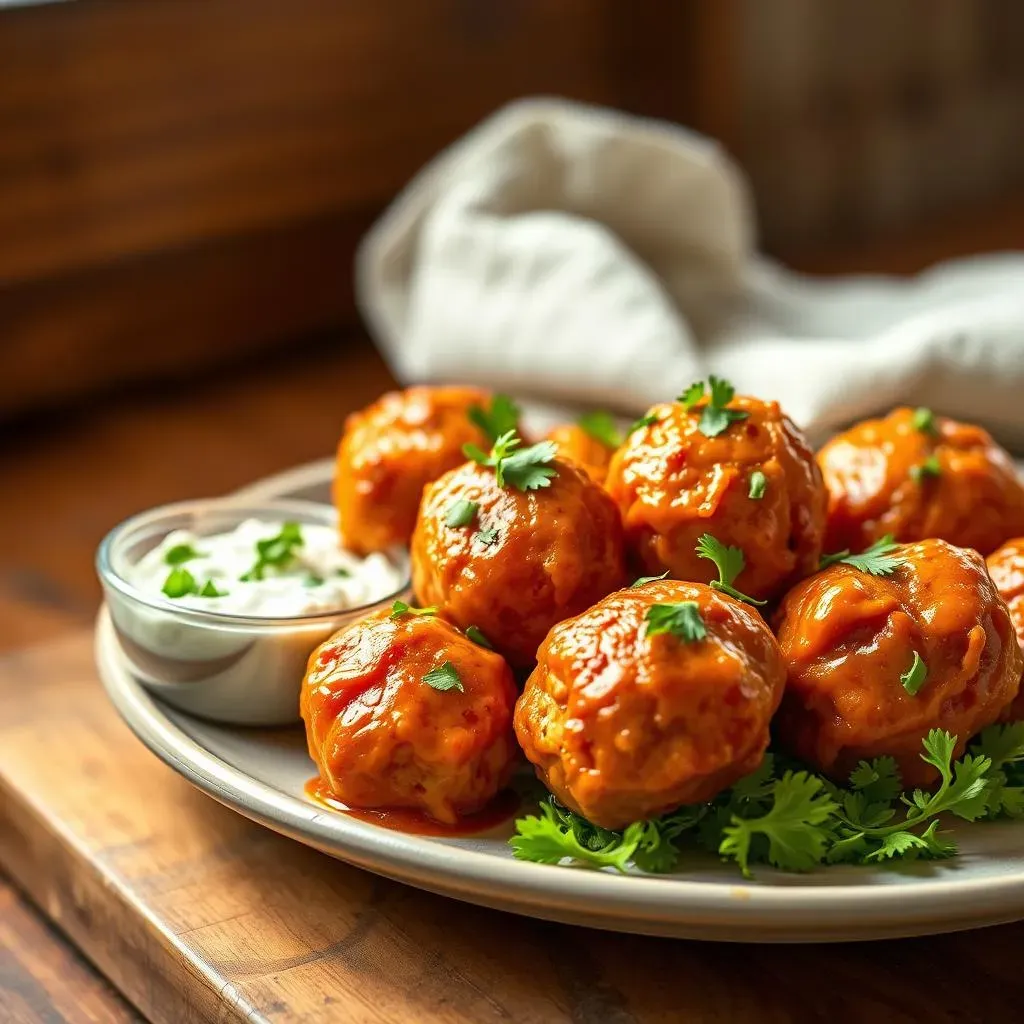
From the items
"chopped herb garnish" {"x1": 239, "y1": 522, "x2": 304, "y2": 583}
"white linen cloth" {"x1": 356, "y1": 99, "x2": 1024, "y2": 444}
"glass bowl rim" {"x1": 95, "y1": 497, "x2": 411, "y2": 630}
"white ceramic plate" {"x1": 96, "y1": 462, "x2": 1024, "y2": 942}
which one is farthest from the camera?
"white linen cloth" {"x1": 356, "y1": 99, "x2": 1024, "y2": 444}

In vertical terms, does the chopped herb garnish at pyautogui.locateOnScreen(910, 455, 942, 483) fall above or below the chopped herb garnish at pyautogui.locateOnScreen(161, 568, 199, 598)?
above

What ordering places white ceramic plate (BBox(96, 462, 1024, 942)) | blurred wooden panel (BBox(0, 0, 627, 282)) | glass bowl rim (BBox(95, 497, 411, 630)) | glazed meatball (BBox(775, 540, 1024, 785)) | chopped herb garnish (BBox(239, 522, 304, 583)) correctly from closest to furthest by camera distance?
white ceramic plate (BBox(96, 462, 1024, 942)), glazed meatball (BBox(775, 540, 1024, 785)), glass bowl rim (BBox(95, 497, 411, 630)), chopped herb garnish (BBox(239, 522, 304, 583)), blurred wooden panel (BBox(0, 0, 627, 282))

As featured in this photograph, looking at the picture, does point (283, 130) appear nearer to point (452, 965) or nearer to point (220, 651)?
point (220, 651)

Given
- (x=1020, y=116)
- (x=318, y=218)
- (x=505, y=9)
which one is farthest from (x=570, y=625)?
(x=1020, y=116)

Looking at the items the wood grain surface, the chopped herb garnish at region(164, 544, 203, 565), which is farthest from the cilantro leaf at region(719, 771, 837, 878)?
the chopped herb garnish at region(164, 544, 203, 565)

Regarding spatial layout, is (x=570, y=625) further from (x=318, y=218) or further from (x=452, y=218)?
(x=318, y=218)

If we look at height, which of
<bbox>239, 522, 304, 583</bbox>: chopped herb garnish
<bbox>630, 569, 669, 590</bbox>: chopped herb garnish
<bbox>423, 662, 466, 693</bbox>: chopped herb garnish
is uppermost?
<bbox>630, 569, 669, 590</bbox>: chopped herb garnish

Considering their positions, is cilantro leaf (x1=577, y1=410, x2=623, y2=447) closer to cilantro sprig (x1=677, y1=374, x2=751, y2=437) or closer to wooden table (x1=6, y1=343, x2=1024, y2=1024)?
cilantro sprig (x1=677, y1=374, x2=751, y2=437)
